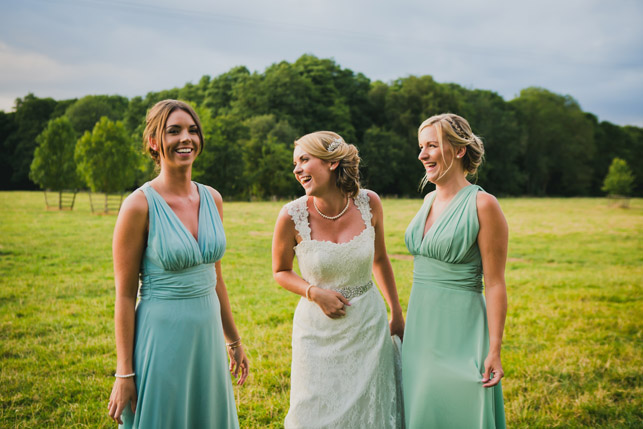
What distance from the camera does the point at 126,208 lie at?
2.61 m

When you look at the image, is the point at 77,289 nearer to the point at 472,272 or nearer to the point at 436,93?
the point at 472,272

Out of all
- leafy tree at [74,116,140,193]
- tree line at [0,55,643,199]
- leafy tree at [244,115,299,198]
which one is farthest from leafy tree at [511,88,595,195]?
leafy tree at [74,116,140,193]

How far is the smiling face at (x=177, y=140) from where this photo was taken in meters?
2.83

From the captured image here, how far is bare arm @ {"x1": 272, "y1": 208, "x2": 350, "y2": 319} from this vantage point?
319 centimetres

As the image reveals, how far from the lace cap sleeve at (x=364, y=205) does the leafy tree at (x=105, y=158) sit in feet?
112

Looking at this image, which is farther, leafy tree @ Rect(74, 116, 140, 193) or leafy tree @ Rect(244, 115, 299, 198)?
leafy tree @ Rect(244, 115, 299, 198)

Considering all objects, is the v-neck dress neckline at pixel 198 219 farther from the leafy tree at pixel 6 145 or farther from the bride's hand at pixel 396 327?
the leafy tree at pixel 6 145

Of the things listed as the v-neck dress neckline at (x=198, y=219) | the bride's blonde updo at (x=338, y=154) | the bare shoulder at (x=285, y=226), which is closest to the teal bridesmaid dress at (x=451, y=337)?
the bride's blonde updo at (x=338, y=154)

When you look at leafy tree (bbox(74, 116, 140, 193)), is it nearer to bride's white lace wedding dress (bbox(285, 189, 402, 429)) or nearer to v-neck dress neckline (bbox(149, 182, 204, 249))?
v-neck dress neckline (bbox(149, 182, 204, 249))

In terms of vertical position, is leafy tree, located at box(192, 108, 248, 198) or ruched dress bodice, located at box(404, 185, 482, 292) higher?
leafy tree, located at box(192, 108, 248, 198)

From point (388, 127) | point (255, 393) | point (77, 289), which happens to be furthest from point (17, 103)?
point (255, 393)

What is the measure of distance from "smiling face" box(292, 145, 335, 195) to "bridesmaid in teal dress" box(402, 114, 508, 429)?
784 mm

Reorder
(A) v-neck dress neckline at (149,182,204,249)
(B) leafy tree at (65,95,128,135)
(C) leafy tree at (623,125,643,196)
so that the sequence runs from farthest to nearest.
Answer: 1. (C) leafy tree at (623,125,643,196)
2. (B) leafy tree at (65,95,128,135)
3. (A) v-neck dress neckline at (149,182,204,249)

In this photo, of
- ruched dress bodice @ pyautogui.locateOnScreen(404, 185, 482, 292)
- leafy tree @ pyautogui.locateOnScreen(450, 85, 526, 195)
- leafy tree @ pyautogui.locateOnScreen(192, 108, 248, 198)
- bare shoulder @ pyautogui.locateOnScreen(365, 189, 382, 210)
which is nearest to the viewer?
ruched dress bodice @ pyautogui.locateOnScreen(404, 185, 482, 292)
